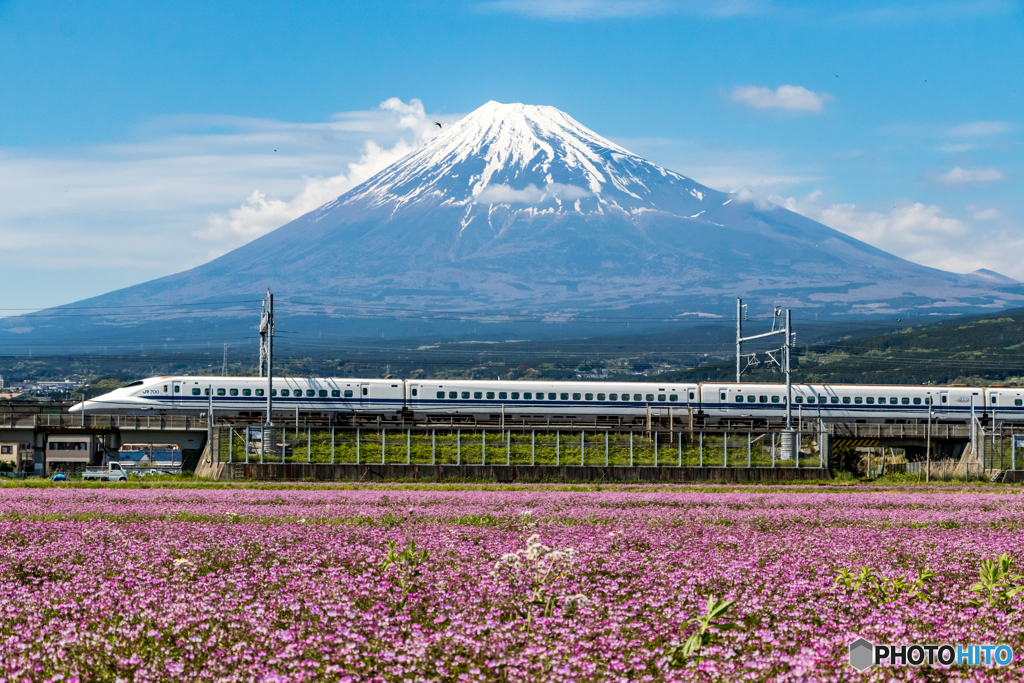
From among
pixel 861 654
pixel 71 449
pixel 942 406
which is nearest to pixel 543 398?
pixel 942 406

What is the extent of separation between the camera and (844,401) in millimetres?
73938

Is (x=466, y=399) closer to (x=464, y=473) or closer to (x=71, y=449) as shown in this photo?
(x=464, y=473)

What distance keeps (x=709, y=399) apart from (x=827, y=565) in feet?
188

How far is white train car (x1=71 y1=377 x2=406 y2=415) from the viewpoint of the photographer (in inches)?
2721

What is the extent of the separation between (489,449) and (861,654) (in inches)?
1805

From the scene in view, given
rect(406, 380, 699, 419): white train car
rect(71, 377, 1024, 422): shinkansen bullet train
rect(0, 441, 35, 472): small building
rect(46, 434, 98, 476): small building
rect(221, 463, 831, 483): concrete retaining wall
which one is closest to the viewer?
rect(221, 463, 831, 483): concrete retaining wall

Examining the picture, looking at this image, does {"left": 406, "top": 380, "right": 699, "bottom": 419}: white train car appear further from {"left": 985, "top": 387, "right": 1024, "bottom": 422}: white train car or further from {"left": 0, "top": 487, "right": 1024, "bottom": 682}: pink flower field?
{"left": 0, "top": 487, "right": 1024, "bottom": 682}: pink flower field

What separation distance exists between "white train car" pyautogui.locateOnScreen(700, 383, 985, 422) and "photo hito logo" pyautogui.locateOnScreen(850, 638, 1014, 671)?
201ft

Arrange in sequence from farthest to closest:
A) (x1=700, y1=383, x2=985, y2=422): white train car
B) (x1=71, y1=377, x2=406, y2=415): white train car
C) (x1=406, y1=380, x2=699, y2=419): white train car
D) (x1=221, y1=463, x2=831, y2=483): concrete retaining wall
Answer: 1. (x1=700, y1=383, x2=985, y2=422): white train car
2. (x1=406, y1=380, x2=699, y2=419): white train car
3. (x1=71, y1=377, x2=406, y2=415): white train car
4. (x1=221, y1=463, x2=831, y2=483): concrete retaining wall

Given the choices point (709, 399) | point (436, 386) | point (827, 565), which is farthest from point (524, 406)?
point (827, 565)

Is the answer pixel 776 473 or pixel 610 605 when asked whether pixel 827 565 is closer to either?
pixel 610 605

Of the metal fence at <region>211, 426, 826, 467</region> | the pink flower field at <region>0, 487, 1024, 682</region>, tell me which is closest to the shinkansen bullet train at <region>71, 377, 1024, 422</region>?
the metal fence at <region>211, 426, 826, 467</region>

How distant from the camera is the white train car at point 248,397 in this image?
69.1 m

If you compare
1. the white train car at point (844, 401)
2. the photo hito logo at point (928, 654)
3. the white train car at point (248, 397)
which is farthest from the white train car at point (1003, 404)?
the photo hito logo at point (928, 654)
